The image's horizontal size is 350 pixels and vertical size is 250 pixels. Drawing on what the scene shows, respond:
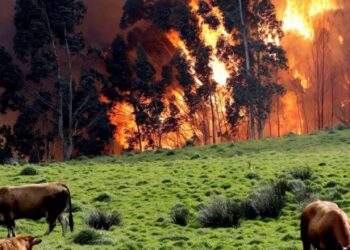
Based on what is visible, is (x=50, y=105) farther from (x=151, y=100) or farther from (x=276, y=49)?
(x=276, y=49)

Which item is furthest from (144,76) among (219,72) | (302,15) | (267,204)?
(267,204)

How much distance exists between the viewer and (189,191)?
28.6 metres

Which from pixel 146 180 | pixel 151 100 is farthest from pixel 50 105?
pixel 146 180

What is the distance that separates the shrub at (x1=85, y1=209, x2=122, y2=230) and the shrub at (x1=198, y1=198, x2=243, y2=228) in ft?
11.0

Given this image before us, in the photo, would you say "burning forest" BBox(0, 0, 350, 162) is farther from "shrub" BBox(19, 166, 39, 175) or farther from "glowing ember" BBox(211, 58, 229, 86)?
"shrub" BBox(19, 166, 39, 175)

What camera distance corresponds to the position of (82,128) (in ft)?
231

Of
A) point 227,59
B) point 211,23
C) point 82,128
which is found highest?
point 211,23

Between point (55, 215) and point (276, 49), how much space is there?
52.1 meters

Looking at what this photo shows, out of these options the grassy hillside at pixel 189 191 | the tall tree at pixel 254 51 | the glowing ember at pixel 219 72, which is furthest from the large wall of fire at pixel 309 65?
the grassy hillside at pixel 189 191

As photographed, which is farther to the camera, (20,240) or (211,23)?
(211,23)

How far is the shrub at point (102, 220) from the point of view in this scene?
22203mm

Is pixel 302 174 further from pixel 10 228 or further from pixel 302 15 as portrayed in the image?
pixel 302 15

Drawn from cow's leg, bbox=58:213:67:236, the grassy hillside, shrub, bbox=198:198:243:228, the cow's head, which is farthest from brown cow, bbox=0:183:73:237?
the cow's head

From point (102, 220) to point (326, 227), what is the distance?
1124 centimetres
